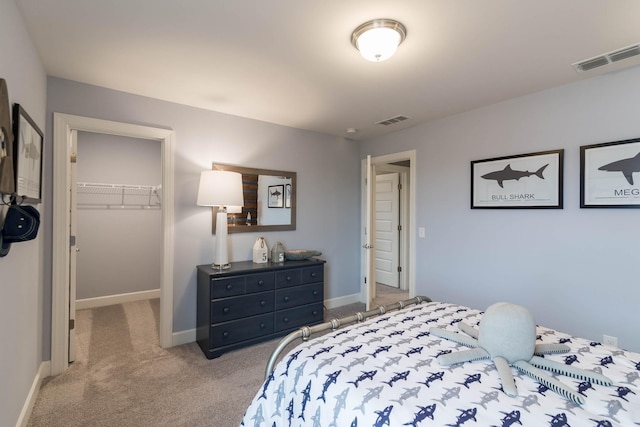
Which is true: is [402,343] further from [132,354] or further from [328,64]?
[132,354]

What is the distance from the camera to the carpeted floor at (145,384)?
197 cm

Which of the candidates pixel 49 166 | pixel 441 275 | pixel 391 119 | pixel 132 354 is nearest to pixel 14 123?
pixel 49 166

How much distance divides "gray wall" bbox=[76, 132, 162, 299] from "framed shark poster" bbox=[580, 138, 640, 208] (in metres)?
4.78

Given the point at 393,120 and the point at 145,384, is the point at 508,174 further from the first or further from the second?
the point at 145,384

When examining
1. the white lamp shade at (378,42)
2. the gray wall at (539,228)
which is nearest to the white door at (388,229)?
the gray wall at (539,228)

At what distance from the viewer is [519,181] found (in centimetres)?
284

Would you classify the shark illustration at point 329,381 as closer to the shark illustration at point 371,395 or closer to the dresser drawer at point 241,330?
the shark illustration at point 371,395

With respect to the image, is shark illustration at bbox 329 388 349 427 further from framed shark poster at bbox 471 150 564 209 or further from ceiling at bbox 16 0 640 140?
framed shark poster at bbox 471 150 564 209

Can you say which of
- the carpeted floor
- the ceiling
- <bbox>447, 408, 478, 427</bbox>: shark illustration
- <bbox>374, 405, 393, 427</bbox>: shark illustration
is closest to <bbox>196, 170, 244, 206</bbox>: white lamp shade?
the ceiling

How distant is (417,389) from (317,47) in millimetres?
1971

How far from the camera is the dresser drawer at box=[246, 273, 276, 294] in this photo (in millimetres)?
2971

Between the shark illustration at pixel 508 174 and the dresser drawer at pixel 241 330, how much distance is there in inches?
102

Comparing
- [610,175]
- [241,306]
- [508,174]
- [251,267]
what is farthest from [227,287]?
[610,175]

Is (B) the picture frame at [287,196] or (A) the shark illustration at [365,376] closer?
(A) the shark illustration at [365,376]
